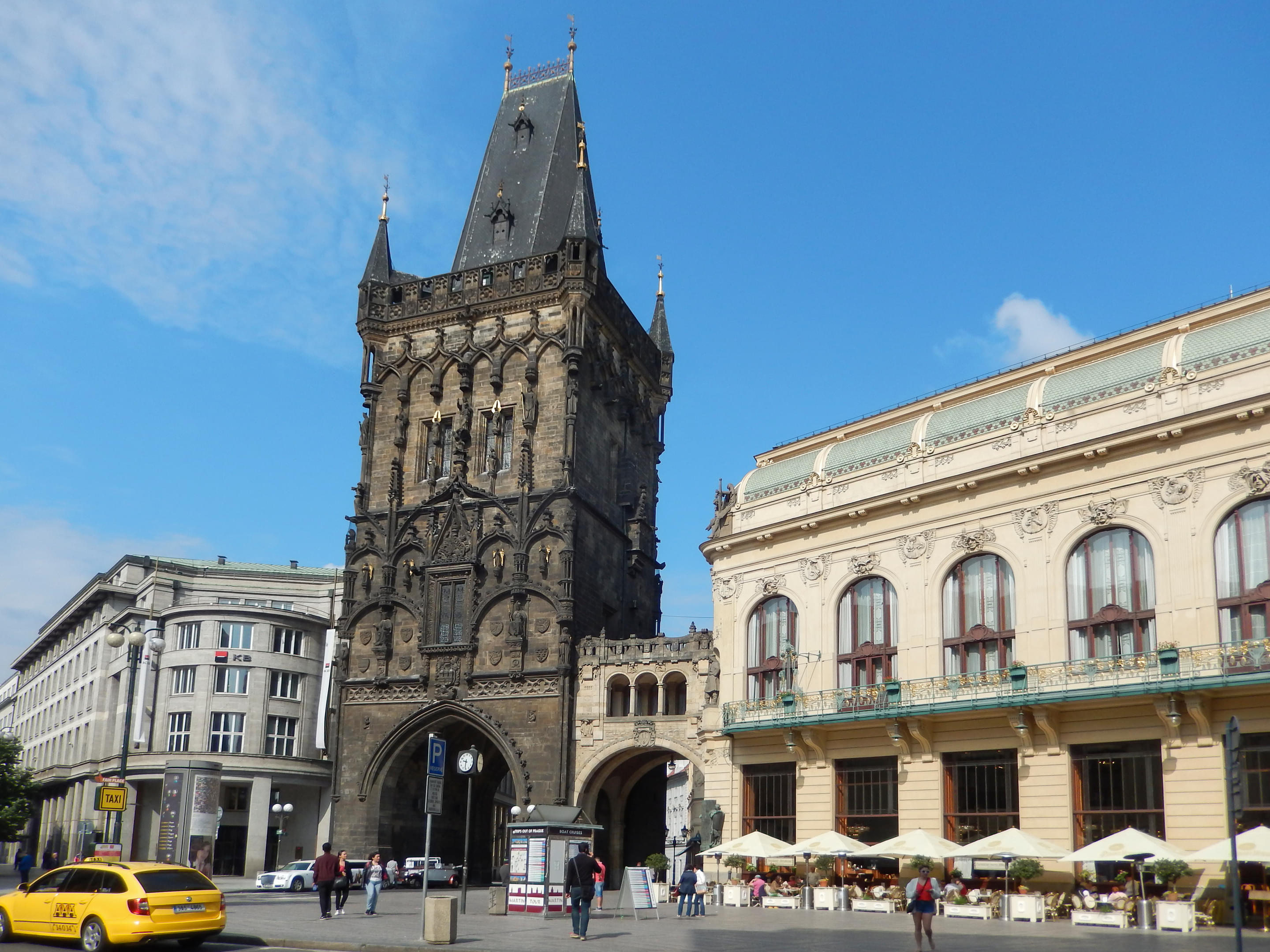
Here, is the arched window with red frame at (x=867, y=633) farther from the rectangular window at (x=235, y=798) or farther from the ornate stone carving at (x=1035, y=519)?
the rectangular window at (x=235, y=798)

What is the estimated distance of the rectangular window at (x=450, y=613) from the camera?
52.7 meters

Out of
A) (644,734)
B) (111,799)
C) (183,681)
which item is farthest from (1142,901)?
(183,681)

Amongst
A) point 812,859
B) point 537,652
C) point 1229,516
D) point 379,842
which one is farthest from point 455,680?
point 1229,516

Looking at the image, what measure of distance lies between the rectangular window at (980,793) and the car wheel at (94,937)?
22846 millimetres

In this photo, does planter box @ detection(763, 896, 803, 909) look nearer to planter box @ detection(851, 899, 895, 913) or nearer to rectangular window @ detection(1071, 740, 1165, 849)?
planter box @ detection(851, 899, 895, 913)

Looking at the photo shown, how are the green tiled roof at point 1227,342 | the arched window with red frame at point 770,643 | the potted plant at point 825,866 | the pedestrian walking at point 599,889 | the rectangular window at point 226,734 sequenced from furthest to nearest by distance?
1. the rectangular window at point 226,734
2. the arched window with red frame at point 770,643
3. the potted plant at point 825,866
4. the pedestrian walking at point 599,889
5. the green tiled roof at point 1227,342

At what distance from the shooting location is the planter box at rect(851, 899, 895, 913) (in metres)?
34.5

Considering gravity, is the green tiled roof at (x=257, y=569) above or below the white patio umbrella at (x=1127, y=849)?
above

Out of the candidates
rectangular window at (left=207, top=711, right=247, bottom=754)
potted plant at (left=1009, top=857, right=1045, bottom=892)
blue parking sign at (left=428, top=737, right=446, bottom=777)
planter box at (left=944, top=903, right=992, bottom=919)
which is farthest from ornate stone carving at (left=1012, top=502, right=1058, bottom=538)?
rectangular window at (left=207, top=711, right=247, bottom=754)

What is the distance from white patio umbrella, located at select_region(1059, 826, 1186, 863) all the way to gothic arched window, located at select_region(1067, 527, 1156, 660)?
5.31 m

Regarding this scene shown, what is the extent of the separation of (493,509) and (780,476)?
14.9 metres

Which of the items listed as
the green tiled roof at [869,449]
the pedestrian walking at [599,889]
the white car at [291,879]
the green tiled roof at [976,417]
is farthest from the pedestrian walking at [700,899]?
the white car at [291,879]

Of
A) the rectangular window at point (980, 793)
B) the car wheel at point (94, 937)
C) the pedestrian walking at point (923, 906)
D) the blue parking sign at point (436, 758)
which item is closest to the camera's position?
the car wheel at point (94, 937)

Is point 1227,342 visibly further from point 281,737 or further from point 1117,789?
point 281,737
